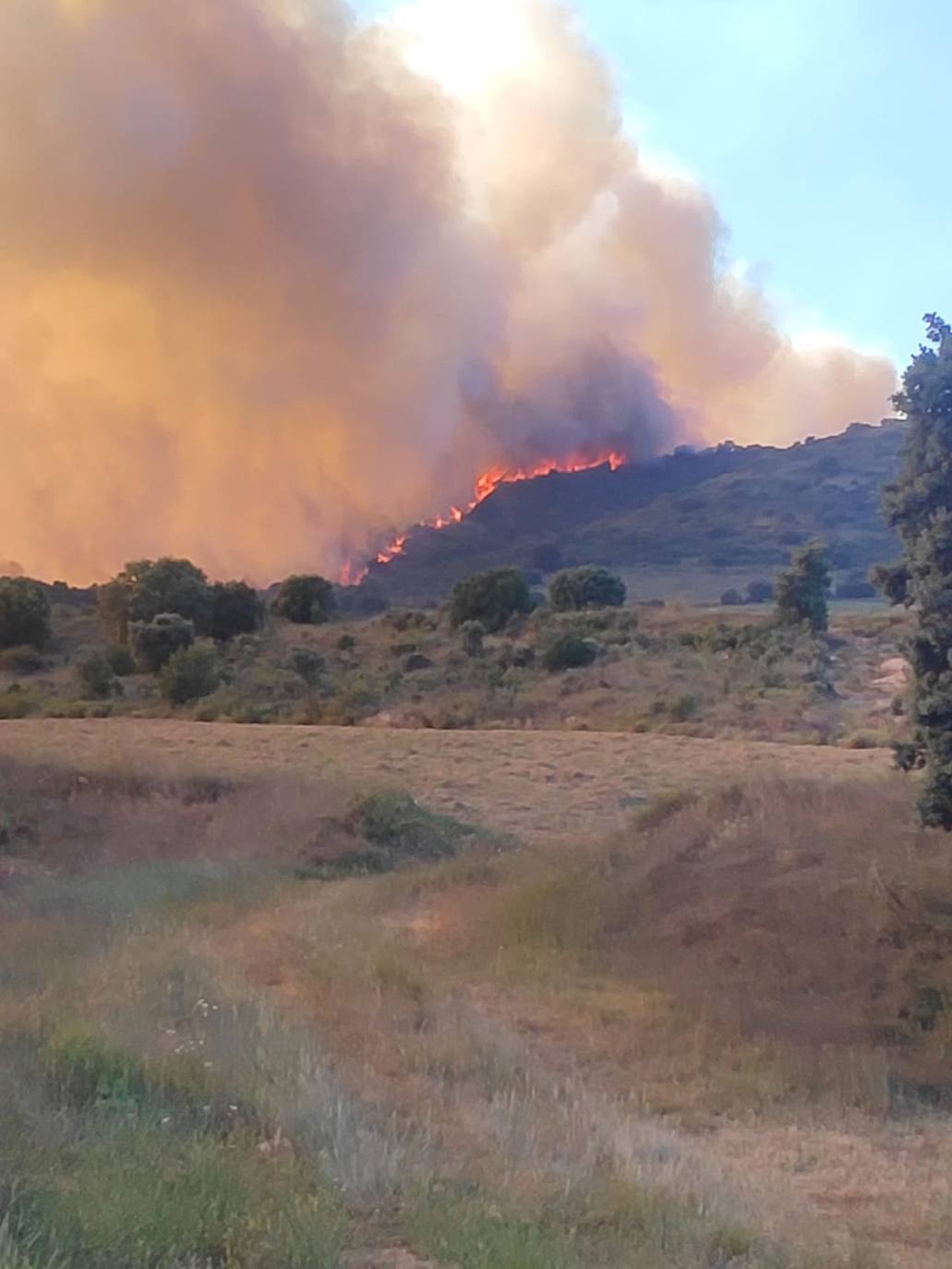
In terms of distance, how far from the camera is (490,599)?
2532 inches

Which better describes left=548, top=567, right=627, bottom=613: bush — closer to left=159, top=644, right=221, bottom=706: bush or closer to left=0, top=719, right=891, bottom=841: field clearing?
left=159, top=644, right=221, bottom=706: bush

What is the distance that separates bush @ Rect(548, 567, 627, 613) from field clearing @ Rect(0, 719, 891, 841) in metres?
31.2

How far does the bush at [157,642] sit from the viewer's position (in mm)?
53812

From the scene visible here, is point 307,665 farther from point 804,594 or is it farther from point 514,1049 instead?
point 514,1049

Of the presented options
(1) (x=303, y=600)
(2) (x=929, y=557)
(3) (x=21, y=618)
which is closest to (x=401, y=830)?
(2) (x=929, y=557)

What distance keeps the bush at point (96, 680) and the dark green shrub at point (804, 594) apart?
25.2 metres

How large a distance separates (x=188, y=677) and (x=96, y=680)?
14.0 ft

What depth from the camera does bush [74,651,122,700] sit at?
160ft

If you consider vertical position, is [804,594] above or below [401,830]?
above

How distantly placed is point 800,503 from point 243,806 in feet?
317

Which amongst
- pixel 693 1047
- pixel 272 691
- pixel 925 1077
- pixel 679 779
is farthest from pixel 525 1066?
pixel 272 691

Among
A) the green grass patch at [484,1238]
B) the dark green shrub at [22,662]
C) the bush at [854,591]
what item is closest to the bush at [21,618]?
the dark green shrub at [22,662]

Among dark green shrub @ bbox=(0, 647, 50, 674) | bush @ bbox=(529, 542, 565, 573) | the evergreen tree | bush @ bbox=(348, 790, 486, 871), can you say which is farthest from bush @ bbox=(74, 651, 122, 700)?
bush @ bbox=(529, 542, 565, 573)

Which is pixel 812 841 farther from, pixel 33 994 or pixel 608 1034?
pixel 33 994
